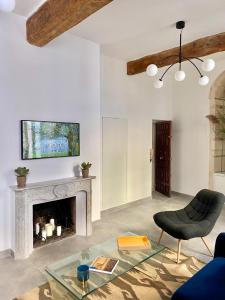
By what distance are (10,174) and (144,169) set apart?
325 centimetres

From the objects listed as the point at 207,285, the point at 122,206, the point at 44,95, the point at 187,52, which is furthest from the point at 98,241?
the point at 187,52

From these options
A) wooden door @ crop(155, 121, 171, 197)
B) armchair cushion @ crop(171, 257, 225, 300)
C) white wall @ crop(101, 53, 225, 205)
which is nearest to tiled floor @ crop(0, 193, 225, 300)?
white wall @ crop(101, 53, 225, 205)

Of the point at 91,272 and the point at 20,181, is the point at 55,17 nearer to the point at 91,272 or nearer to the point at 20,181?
the point at 20,181

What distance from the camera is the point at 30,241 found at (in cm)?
319

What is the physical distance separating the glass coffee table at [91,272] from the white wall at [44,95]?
4.23 ft

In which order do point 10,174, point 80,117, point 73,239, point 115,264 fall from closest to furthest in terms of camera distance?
point 115,264
point 10,174
point 73,239
point 80,117

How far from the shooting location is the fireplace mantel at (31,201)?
121 inches

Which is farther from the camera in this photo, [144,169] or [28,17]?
[144,169]

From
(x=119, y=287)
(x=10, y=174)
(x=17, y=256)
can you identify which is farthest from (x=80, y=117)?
(x=119, y=287)

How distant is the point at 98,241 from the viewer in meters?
3.58

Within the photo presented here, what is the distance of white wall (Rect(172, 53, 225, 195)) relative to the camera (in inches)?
219

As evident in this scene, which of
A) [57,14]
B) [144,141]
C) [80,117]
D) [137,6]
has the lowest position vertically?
[144,141]

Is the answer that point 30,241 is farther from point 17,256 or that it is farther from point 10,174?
point 10,174

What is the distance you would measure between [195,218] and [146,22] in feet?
9.39
